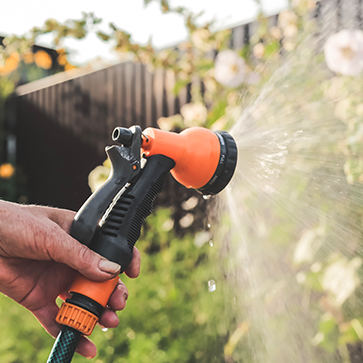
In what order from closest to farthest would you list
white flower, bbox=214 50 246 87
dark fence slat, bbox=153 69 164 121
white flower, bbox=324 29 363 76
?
white flower, bbox=324 29 363 76
white flower, bbox=214 50 246 87
dark fence slat, bbox=153 69 164 121

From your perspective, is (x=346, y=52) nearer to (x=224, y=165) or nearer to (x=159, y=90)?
(x=224, y=165)

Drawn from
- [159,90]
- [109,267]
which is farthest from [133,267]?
[159,90]

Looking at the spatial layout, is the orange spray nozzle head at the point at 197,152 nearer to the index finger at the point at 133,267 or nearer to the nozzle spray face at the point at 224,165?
the nozzle spray face at the point at 224,165

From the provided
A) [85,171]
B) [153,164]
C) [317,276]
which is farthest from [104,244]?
[85,171]

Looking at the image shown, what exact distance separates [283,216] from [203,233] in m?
0.64

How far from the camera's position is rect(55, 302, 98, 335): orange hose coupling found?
0.97 meters

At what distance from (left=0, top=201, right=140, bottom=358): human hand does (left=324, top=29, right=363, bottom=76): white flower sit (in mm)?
1045

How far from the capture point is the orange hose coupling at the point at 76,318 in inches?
38.3

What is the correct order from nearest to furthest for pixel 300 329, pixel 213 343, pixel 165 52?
pixel 300 329 → pixel 213 343 → pixel 165 52

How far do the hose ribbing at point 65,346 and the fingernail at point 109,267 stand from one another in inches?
6.8

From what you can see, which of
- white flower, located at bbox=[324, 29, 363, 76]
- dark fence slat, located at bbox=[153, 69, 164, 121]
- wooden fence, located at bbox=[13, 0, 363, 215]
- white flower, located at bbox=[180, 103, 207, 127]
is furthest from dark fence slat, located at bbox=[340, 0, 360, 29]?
dark fence slat, located at bbox=[153, 69, 164, 121]

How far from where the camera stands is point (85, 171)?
471cm

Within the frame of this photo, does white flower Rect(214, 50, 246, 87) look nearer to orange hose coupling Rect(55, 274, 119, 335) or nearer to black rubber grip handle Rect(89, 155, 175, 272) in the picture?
black rubber grip handle Rect(89, 155, 175, 272)

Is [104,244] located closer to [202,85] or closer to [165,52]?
[165,52]
